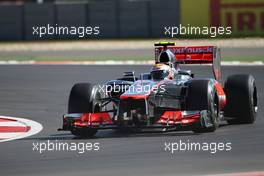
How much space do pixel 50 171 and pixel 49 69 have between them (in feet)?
52.4

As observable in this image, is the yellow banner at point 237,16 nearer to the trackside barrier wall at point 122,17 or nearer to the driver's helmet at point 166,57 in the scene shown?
the trackside barrier wall at point 122,17

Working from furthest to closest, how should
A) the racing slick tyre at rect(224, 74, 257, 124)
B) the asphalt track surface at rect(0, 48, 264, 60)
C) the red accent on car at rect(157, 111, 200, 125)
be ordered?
the asphalt track surface at rect(0, 48, 264, 60)
the racing slick tyre at rect(224, 74, 257, 124)
the red accent on car at rect(157, 111, 200, 125)

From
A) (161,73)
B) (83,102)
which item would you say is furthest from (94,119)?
(161,73)

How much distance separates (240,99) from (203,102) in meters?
1.69

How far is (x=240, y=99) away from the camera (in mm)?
15805

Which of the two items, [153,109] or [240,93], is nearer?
[153,109]

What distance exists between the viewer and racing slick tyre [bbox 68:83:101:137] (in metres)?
14.6

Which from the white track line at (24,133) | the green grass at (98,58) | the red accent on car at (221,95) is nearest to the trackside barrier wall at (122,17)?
the green grass at (98,58)

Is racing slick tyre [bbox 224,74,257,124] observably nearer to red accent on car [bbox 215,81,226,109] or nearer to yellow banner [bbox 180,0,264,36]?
red accent on car [bbox 215,81,226,109]

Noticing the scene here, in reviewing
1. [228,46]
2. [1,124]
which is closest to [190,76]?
[1,124]

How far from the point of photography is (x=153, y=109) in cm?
1444

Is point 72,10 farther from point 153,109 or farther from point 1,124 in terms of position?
point 153,109

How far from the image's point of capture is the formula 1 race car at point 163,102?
14.0m

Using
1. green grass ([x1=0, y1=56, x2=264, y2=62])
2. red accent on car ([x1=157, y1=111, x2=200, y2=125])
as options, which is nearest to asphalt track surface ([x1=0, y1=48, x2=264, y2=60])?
green grass ([x1=0, y1=56, x2=264, y2=62])
